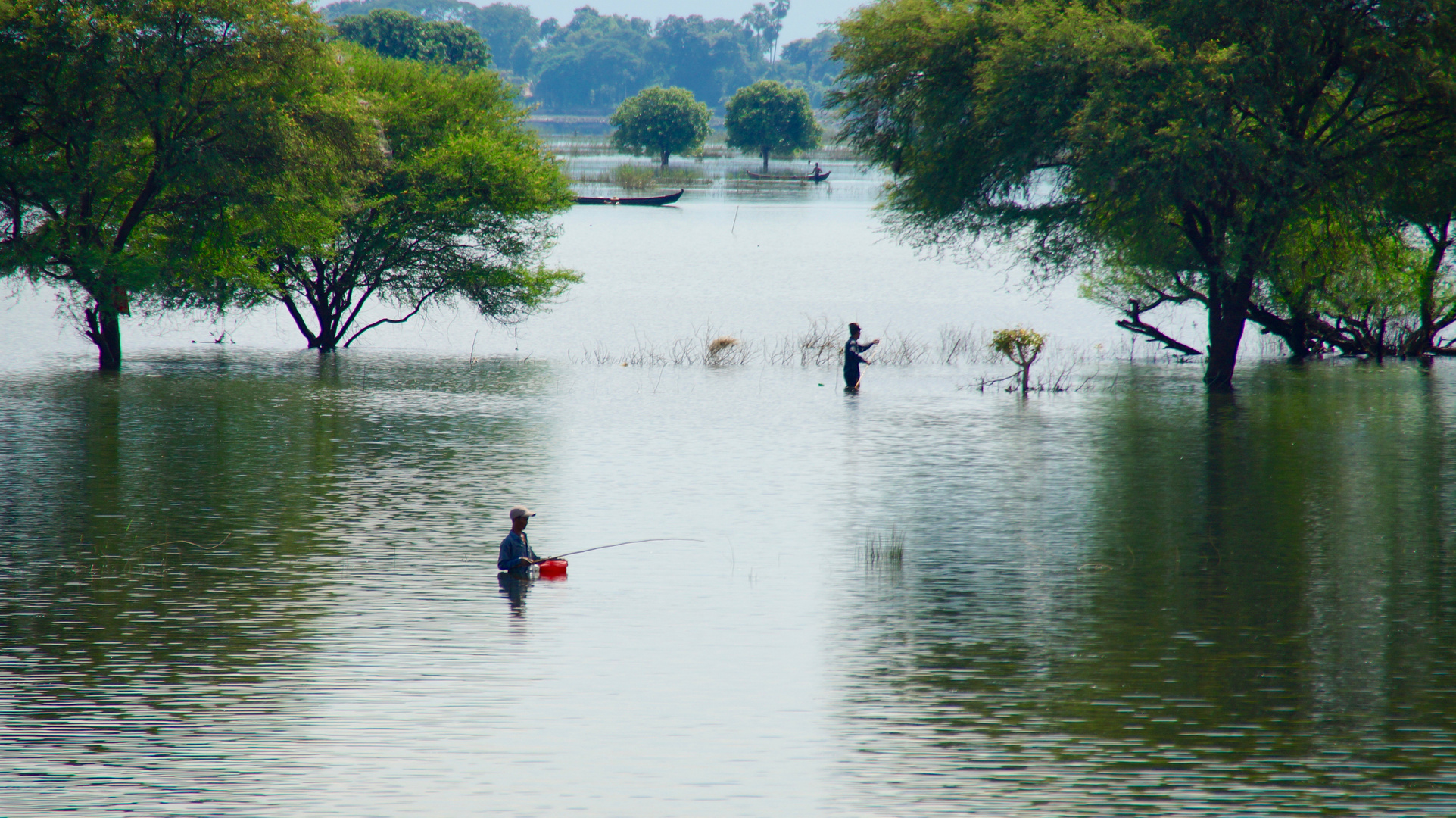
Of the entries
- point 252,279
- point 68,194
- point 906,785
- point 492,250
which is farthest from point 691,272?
point 906,785

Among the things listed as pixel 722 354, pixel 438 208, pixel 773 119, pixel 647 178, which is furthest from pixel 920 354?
pixel 773 119

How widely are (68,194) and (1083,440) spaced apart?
77.5 ft

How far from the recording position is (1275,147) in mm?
28578

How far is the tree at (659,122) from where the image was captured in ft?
488

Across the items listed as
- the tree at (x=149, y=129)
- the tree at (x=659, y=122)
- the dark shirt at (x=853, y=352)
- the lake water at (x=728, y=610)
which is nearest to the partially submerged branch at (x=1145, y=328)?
the lake water at (x=728, y=610)

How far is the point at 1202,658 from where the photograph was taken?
11.4m

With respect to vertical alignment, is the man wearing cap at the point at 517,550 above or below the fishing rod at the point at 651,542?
above

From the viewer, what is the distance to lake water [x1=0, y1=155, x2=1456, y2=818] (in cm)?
892

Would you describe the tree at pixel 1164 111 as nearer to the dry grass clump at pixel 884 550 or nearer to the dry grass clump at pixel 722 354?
the dry grass clump at pixel 722 354

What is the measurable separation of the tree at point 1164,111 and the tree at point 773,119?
126 m

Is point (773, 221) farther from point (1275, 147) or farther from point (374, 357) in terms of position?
point (1275, 147)

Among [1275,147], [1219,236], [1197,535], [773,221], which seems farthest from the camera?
[773,221]

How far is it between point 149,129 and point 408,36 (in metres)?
104

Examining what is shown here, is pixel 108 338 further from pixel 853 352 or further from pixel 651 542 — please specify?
pixel 651 542
